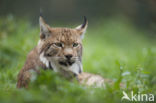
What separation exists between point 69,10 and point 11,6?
4707 millimetres

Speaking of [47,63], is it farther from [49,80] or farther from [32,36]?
[32,36]

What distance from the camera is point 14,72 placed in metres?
6.05

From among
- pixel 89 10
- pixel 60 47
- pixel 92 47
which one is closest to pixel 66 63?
pixel 60 47

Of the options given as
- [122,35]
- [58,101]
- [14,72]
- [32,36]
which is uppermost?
[122,35]

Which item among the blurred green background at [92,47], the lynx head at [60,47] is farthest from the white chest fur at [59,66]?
the blurred green background at [92,47]

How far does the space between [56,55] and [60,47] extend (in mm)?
122

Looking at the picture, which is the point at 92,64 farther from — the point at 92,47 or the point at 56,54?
the point at 56,54

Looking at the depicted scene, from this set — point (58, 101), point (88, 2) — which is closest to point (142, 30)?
point (88, 2)

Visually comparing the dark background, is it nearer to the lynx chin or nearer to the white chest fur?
the lynx chin

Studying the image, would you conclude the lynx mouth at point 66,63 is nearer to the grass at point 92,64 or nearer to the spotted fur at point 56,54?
the spotted fur at point 56,54

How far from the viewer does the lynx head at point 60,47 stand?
4.58 m

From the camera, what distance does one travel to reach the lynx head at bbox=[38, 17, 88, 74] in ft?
15.0

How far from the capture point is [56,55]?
4586 mm

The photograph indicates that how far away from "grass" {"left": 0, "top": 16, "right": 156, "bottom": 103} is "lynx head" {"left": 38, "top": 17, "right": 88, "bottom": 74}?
54 cm
